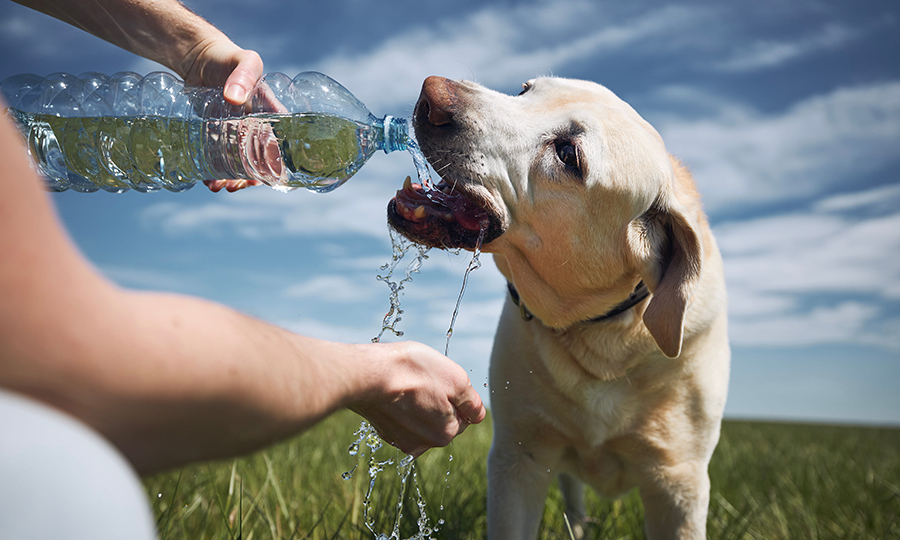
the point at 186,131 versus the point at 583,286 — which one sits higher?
the point at 186,131

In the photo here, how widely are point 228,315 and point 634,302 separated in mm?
2039

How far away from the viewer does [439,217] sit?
91.9 inches

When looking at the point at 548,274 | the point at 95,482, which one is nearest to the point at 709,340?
the point at 548,274

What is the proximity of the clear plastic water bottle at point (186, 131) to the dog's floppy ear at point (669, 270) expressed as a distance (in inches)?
45.6

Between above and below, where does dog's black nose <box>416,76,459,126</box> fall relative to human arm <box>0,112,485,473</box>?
above

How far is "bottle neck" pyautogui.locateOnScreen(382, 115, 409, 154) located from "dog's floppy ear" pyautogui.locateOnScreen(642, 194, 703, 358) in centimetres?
111

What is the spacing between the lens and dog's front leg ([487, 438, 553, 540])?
8.46 ft

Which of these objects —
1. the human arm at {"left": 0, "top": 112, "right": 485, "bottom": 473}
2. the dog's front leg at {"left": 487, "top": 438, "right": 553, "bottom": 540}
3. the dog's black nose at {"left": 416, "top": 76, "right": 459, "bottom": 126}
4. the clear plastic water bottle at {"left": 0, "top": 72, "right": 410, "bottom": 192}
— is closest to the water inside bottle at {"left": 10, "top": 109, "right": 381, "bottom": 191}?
the clear plastic water bottle at {"left": 0, "top": 72, "right": 410, "bottom": 192}

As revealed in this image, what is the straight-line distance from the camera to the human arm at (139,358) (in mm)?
713

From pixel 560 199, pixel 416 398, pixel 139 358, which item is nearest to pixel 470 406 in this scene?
pixel 416 398

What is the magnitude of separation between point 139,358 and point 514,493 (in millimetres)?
2170

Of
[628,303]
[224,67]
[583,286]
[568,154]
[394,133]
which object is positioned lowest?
[628,303]

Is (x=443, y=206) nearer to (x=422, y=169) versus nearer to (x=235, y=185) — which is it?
(x=422, y=169)

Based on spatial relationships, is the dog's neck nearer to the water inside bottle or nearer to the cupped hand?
the cupped hand
